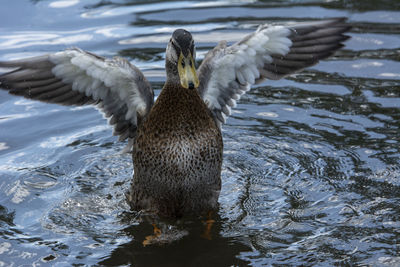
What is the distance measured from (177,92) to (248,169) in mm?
1533

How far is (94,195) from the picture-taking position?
6.43 metres

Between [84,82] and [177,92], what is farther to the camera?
[84,82]

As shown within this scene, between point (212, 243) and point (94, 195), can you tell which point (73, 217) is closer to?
point (94, 195)

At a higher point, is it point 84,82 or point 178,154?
point 84,82

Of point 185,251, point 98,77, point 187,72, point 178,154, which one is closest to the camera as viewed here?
point 187,72

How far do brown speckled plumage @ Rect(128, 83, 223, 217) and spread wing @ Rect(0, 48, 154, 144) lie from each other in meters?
0.42

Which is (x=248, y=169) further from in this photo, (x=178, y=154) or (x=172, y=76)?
(x=172, y=76)

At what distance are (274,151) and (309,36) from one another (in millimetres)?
1377

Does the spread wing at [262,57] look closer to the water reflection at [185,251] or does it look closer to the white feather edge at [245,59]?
the white feather edge at [245,59]

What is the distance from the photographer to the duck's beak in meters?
5.23

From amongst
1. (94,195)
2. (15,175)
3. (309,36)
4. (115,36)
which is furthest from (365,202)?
(115,36)

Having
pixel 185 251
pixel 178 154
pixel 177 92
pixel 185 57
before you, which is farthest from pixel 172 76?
pixel 185 251

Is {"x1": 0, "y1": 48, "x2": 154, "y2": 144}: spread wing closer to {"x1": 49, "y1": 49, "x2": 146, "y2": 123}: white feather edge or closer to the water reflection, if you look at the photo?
{"x1": 49, "y1": 49, "x2": 146, "y2": 123}: white feather edge

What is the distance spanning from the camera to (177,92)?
5.71m
